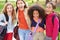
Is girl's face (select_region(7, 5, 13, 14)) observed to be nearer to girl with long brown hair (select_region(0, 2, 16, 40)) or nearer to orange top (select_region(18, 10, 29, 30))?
girl with long brown hair (select_region(0, 2, 16, 40))

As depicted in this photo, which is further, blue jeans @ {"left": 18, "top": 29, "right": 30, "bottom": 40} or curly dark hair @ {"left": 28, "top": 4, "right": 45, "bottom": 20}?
blue jeans @ {"left": 18, "top": 29, "right": 30, "bottom": 40}

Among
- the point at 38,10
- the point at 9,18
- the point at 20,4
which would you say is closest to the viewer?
the point at 38,10

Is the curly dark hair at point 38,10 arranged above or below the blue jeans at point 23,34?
above

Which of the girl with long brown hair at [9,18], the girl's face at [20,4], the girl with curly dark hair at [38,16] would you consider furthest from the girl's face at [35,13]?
the girl with long brown hair at [9,18]

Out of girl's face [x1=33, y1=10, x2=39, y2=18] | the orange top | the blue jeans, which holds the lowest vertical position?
the blue jeans

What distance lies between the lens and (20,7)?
4.94 m

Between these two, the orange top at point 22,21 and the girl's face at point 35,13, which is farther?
the orange top at point 22,21

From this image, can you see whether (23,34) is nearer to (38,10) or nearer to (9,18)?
(9,18)

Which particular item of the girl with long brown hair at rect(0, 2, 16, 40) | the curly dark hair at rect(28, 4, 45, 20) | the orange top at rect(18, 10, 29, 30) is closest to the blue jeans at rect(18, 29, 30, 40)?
the orange top at rect(18, 10, 29, 30)

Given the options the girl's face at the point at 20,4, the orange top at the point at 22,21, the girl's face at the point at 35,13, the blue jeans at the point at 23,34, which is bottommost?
the blue jeans at the point at 23,34

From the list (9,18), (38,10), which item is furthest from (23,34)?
(38,10)

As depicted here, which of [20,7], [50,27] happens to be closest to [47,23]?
[50,27]

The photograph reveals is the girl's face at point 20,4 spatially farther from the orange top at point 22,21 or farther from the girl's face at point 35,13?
the girl's face at point 35,13

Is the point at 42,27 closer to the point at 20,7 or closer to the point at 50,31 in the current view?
the point at 50,31
